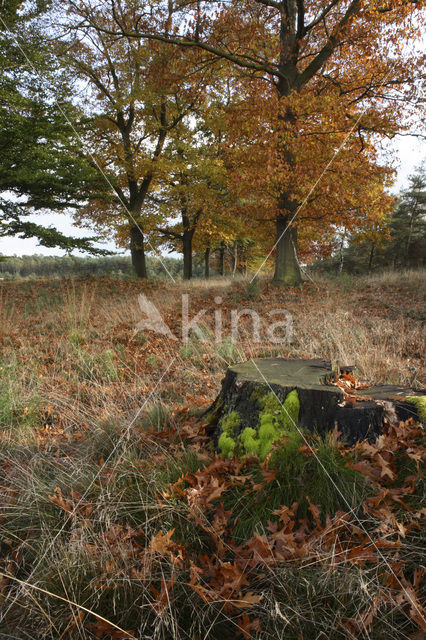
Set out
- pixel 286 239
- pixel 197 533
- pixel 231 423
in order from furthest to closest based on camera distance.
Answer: pixel 286 239 < pixel 231 423 < pixel 197 533

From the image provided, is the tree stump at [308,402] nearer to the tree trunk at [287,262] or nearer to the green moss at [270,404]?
the green moss at [270,404]

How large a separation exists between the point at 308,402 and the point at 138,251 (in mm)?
17225

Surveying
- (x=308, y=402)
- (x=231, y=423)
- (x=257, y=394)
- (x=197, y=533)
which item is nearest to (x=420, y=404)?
(x=308, y=402)

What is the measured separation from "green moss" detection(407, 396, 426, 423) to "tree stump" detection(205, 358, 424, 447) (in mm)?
22

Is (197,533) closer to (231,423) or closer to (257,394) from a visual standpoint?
(231,423)

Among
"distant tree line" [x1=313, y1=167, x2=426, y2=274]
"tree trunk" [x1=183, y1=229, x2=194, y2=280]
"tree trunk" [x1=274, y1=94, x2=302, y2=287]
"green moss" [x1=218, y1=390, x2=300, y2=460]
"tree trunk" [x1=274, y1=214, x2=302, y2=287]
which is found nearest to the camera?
"green moss" [x1=218, y1=390, x2=300, y2=460]

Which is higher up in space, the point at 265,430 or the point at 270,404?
the point at 270,404

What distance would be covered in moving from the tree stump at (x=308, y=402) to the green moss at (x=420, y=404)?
0.02 m

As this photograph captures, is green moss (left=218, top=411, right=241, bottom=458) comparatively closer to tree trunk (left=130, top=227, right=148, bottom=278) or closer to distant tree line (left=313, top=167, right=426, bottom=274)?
tree trunk (left=130, top=227, right=148, bottom=278)

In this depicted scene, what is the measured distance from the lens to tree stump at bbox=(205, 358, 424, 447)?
2.39 meters

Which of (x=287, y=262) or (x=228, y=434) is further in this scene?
(x=287, y=262)

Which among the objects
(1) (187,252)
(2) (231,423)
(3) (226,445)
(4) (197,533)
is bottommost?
(4) (197,533)

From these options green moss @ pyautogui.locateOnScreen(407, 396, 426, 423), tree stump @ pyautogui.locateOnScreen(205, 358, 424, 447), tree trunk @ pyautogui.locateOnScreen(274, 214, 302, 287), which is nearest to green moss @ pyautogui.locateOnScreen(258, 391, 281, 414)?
→ tree stump @ pyautogui.locateOnScreen(205, 358, 424, 447)

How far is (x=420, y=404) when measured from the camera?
249 cm
